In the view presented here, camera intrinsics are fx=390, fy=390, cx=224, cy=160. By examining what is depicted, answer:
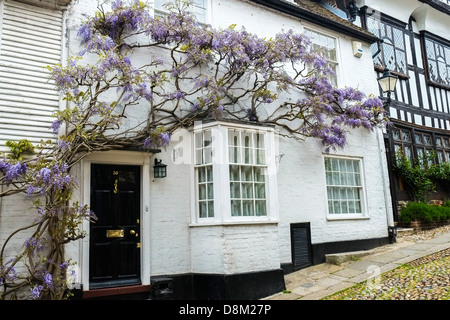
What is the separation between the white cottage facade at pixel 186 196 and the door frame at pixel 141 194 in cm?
2

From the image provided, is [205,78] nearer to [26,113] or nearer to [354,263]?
[26,113]

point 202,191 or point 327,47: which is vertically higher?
point 327,47

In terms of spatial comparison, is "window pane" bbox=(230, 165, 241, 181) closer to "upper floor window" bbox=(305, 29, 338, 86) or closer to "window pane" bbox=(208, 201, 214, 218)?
"window pane" bbox=(208, 201, 214, 218)

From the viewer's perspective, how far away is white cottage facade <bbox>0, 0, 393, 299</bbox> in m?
6.81

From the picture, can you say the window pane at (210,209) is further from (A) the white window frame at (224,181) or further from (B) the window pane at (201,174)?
(B) the window pane at (201,174)

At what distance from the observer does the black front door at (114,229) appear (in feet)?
22.9

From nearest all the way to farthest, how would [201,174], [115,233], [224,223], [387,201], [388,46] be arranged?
1. [115,233]
2. [224,223]
3. [201,174]
4. [387,201]
5. [388,46]

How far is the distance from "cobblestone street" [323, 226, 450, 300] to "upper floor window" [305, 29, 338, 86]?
18.0 ft

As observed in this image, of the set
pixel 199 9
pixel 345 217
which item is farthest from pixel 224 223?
pixel 199 9

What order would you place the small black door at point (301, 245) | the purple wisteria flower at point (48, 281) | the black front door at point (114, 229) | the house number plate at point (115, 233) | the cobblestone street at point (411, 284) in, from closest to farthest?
the purple wisteria flower at point (48, 281) → the cobblestone street at point (411, 284) → the black front door at point (114, 229) → the house number plate at point (115, 233) → the small black door at point (301, 245)

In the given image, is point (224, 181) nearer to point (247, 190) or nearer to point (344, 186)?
point (247, 190)

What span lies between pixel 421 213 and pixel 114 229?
32.2 ft

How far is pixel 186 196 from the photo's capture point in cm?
804

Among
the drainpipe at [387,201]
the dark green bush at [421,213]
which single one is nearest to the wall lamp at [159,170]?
the drainpipe at [387,201]
